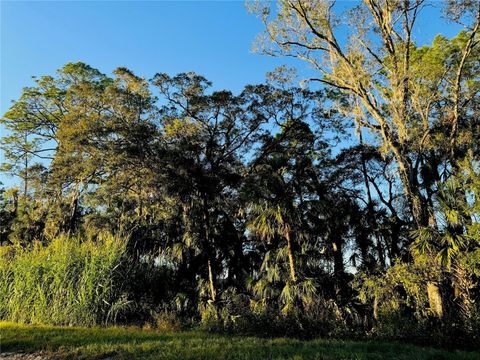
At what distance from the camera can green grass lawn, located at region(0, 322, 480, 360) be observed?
18.7 ft

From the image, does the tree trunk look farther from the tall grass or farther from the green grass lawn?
the tall grass

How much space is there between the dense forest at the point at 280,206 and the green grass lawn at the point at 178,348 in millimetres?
1991

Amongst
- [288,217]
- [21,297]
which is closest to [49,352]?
[21,297]

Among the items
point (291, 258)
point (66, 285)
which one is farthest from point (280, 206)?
point (66, 285)

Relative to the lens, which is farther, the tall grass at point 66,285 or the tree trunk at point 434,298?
the tree trunk at point 434,298

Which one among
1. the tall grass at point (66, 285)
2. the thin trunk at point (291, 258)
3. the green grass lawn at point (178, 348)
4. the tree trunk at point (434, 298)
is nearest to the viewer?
the green grass lawn at point (178, 348)

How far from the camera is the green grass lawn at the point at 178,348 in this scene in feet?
18.7

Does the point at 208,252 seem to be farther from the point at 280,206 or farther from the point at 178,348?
the point at 178,348

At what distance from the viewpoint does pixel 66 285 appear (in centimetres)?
977

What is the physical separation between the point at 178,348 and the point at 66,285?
5.00 m

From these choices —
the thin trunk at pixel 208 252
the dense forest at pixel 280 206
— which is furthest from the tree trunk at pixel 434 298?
the thin trunk at pixel 208 252

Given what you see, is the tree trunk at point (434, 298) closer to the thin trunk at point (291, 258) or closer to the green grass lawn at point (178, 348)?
the green grass lawn at point (178, 348)

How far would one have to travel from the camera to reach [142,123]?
632 inches

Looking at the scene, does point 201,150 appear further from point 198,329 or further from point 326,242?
point 198,329
